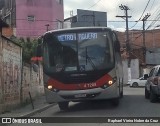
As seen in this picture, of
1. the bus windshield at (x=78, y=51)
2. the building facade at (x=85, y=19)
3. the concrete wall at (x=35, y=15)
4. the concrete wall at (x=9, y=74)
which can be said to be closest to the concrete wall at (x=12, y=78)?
the concrete wall at (x=9, y=74)

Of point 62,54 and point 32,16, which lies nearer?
point 62,54

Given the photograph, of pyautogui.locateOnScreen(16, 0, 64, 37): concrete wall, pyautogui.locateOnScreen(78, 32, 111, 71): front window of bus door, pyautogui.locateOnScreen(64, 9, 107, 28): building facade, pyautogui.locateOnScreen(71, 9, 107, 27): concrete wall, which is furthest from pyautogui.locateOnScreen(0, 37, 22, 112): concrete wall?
pyautogui.locateOnScreen(71, 9, 107, 27): concrete wall

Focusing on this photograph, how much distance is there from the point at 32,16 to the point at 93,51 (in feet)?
150

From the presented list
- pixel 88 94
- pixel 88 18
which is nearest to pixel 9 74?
pixel 88 94

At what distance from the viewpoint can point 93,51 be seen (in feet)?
58.3

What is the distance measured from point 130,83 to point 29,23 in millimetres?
17845

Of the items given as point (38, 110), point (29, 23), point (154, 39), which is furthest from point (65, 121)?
point (154, 39)

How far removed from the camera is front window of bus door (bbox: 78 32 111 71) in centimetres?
1762

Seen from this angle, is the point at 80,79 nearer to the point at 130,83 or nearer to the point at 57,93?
the point at 57,93

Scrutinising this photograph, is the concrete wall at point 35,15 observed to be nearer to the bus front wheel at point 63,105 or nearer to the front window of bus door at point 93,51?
the bus front wheel at point 63,105

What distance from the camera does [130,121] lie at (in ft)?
42.0

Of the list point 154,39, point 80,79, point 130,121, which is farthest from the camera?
point 154,39

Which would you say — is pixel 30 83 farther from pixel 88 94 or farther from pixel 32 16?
pixel 32 16

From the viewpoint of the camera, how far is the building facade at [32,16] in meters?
61.6
